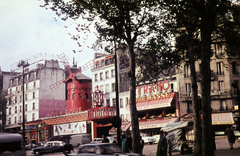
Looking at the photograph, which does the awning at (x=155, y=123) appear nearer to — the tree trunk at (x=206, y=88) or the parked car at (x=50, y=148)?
the parked car at (x=50, y=148)

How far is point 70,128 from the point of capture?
64.0 m

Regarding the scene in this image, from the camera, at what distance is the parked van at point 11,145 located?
17.3 metres

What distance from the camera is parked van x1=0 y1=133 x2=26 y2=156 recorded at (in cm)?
1728

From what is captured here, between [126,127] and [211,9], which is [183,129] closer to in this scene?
[211,9]

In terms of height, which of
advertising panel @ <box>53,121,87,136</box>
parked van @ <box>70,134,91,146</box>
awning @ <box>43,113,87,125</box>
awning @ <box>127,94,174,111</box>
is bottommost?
parked van @ <box>70,134,91,146</box>

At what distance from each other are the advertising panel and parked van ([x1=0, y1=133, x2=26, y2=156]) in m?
43.2

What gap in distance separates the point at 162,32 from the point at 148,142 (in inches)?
958

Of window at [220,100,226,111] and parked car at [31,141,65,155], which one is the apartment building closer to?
parked car at [31,141,65,155]

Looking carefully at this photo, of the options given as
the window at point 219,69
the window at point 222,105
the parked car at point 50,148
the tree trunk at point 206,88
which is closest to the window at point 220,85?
the window at point 219,69

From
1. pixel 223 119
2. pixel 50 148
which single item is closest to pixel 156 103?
pixel 223 119

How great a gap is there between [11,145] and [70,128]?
4680 centimetres

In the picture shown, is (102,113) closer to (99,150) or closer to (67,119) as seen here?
(67,119)

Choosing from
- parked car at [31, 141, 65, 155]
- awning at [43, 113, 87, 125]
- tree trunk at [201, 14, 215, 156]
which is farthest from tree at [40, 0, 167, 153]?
awning at [43, 113, 87, 125]

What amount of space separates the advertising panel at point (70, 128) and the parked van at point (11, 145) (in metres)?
43.2
